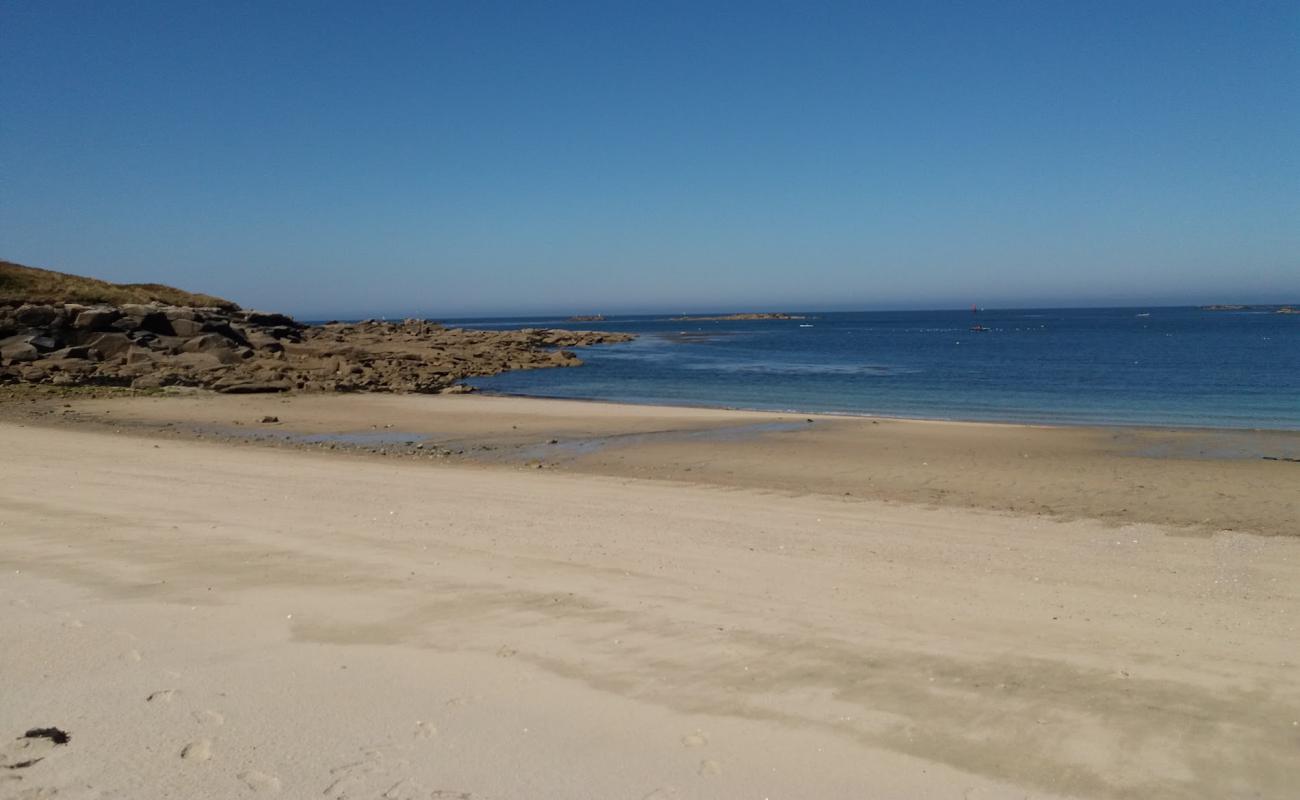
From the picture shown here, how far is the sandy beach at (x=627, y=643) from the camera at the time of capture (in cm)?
397

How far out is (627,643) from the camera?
551cm

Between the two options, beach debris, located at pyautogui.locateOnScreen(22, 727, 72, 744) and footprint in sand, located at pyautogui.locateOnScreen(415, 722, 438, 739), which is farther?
footprint in sand, located at pyautogui.locateOnScreen(415, 722, 438, 739)

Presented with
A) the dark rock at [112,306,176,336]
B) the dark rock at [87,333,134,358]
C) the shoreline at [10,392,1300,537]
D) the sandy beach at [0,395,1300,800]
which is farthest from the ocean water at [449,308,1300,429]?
the sandy beach at [0,395,1300,800]

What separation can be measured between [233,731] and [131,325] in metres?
33.0

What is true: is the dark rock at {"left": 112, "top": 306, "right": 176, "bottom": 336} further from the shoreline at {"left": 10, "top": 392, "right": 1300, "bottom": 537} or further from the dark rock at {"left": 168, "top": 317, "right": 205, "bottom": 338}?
the shoreline at {"left": 10, "top": 392, "right": 1300, "bottom": 537}

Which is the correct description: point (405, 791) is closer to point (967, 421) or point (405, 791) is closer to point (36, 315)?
point (967, 421)

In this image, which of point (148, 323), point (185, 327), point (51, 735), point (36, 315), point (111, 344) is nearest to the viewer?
point (51, 735)

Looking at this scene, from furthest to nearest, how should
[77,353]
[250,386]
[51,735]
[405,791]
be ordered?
[77,353], [250,386], [51,735], [405,791]

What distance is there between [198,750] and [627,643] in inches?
98.8

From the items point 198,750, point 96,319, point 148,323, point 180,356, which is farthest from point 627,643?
point 148,323

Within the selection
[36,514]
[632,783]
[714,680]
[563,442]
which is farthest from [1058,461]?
[36,514]

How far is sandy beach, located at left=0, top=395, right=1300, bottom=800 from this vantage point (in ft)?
13.0

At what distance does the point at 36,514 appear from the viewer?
888 centimetres

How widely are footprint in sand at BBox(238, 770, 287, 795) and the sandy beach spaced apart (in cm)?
2
